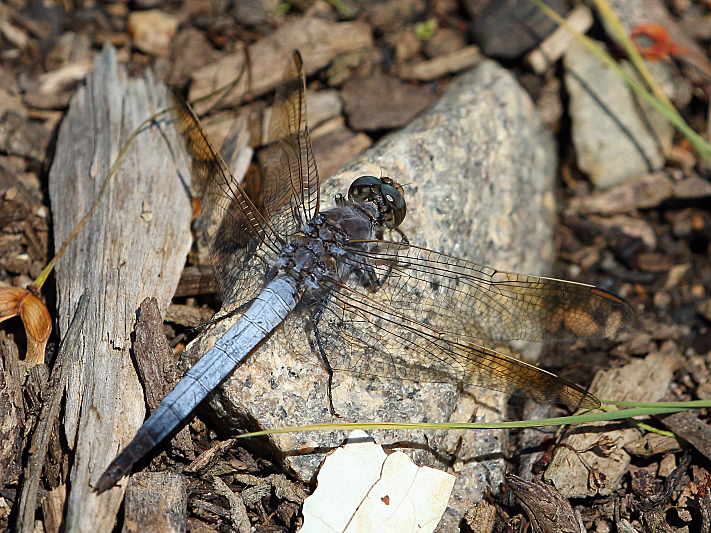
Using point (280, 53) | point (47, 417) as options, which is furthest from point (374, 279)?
point (280, 53)

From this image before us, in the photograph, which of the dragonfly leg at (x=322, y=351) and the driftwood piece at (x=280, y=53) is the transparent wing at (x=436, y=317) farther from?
the driftwood piece at (x=280, y=53)

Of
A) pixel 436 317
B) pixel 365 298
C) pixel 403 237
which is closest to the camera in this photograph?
pixel 365 298

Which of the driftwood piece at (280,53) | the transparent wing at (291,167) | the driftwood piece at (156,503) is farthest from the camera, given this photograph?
the driftwood piece at (280,53)

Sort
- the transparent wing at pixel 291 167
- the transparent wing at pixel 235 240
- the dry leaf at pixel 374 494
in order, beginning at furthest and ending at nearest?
1. the transparent wing at pixel 291 167
2. the transparent wing at pixel 235 240
3. the dry leaf at pixel 374 494

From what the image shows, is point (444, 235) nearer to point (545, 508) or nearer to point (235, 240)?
point (235, 240)

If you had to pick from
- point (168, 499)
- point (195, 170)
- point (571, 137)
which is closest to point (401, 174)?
point (195, 170)

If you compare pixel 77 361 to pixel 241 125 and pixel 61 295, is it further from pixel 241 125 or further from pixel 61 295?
pixel 241 125

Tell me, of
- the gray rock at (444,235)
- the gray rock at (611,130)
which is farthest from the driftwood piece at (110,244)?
the gray rock at (611,130)
